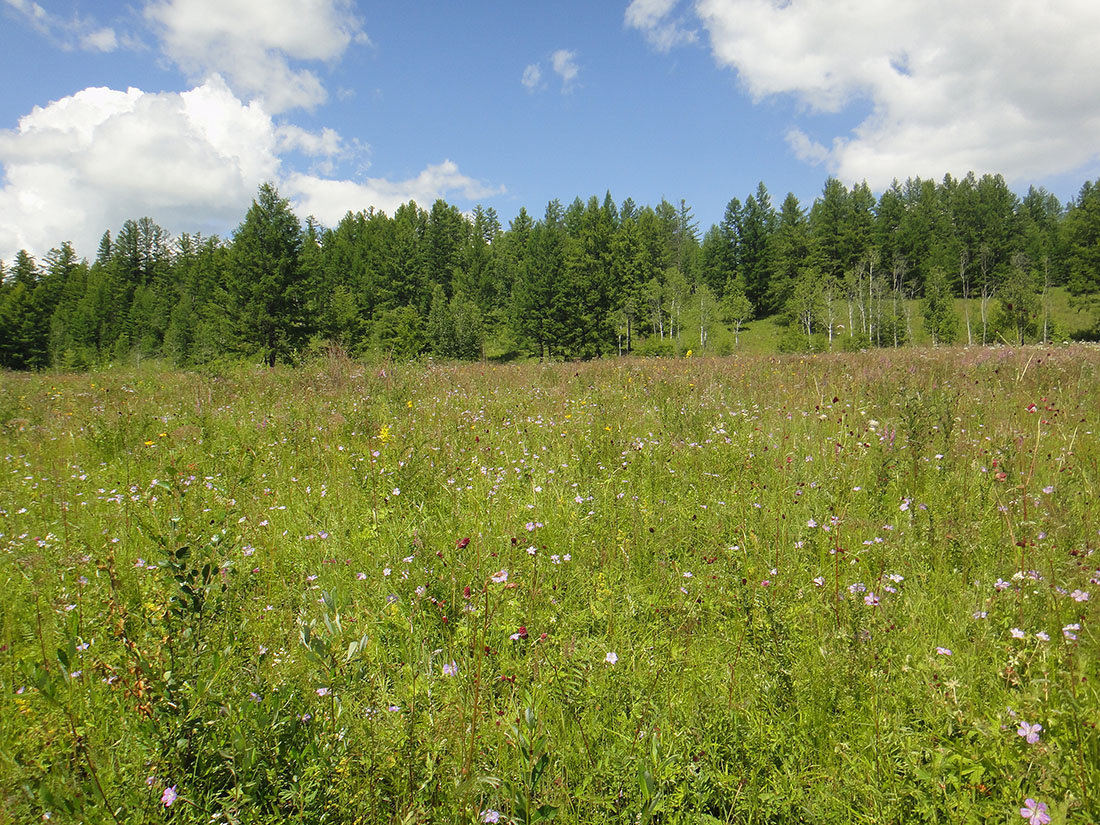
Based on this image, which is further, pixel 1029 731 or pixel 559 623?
pixel 559 623

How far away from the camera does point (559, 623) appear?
250cm

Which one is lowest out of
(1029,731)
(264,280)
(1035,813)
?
(1035,813)

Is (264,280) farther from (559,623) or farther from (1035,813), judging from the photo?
(1035,813)

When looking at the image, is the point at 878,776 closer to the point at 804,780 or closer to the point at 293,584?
the point at 804,780

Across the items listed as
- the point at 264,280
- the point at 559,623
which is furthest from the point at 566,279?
Answer: the point at 559,623

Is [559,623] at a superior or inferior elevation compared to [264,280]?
inferior

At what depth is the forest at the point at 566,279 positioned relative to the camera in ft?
142

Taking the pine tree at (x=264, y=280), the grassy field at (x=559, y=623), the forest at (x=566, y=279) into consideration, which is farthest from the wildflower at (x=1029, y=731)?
the pine tree at (x=264, y=280)

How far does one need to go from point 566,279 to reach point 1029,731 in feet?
155

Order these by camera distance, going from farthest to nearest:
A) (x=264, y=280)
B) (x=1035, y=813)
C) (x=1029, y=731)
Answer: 1. (x=264, y=280)
2. (x=1029, y=731)
3. (x=1035, y=813)

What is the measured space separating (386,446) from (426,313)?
5465 centimetres

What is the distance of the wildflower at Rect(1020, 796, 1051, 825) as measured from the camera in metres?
1.34

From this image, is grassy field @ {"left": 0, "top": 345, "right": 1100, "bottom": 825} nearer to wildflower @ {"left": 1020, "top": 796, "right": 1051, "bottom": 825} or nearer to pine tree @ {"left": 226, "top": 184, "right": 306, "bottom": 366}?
wildflower @ {"left": 1020, "top": 796, "right": 1051, "bottom": 825}

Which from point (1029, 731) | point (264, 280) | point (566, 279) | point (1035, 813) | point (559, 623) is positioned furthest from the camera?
point (566, 279)
